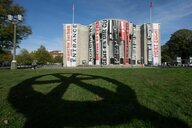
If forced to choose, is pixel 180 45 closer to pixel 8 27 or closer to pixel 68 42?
pixel 68 42

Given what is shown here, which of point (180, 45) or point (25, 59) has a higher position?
point (180, 45)

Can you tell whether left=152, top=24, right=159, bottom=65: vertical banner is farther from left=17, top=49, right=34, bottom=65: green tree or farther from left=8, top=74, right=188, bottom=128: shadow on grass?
left=8, top=74, right=188, bottom=128: shadow on grass

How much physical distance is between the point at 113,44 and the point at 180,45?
24.1 m

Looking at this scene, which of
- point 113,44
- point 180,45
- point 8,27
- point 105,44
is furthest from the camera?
point 180,45

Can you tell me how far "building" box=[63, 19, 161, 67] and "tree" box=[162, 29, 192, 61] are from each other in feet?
24.9

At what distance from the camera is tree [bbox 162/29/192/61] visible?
7448 centimetres

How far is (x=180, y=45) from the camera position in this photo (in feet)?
255

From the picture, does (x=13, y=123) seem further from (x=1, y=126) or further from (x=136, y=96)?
(x=136, y=96)

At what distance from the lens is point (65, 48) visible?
77938mm

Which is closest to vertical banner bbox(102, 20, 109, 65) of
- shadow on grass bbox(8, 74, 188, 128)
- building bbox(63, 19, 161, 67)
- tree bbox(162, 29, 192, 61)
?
building bbox(63, 19, 161, 67)

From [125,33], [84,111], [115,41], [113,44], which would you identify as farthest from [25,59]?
[84,111]

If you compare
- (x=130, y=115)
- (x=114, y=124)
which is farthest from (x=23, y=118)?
A: (x=130, y=115)

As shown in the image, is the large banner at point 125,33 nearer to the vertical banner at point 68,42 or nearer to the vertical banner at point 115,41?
the vertical banner at point 115,41

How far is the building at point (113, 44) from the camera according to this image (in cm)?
7569
